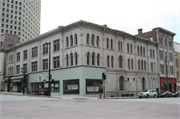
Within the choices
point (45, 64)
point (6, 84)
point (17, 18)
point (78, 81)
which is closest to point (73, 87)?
point (78, 81)

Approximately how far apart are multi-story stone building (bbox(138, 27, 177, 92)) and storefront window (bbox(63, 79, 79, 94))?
2876 centimetres

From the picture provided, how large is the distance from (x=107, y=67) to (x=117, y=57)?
4.17 metres

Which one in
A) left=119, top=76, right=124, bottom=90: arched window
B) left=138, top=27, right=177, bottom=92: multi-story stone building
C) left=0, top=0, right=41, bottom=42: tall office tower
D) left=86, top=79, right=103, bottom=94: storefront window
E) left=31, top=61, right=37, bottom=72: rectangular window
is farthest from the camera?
left=0, top=0, right=41, bottom=42: tall office tower

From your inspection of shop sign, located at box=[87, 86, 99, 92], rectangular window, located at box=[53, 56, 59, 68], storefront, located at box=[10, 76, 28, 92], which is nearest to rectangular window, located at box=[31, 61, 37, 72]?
storefront, located at box=[10, 76, 28, 92]

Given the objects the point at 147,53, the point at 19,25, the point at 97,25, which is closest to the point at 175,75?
the point at 147,53

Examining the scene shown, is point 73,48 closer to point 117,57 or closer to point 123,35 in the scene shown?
point 117,57

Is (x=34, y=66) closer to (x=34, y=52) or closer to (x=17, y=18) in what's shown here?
(x=34, y=52)

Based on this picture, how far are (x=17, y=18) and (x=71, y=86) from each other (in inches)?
3315

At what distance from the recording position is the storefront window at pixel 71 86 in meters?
34.8

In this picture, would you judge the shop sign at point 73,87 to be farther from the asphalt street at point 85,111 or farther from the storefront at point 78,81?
the asphalt street at point 85,111

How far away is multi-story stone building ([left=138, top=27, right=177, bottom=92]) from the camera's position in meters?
54.2

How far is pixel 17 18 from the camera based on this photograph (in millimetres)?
105875

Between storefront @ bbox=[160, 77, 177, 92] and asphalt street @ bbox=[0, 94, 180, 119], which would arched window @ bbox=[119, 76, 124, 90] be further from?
asphalt street @ bbox=[0, 94, 180, 119]

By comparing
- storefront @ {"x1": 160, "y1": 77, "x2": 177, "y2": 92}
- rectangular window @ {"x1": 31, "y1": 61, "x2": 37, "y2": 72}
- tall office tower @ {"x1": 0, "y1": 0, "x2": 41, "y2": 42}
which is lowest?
storefront @ {"x1": 160, "y1": 77, "x2": 177, "y2": 92}
